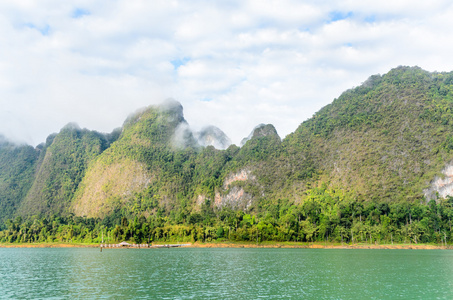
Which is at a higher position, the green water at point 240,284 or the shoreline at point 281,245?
the green water at point 240,284

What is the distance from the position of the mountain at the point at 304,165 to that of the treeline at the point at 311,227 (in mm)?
7176

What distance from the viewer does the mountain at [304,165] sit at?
112m

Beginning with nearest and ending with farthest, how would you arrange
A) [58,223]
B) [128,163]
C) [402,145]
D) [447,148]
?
[447,148] < [402,145] < [58,223] < [128,163]

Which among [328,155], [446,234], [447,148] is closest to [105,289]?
[446,234]

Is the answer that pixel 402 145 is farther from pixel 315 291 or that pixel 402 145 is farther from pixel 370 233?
pixel 315 291

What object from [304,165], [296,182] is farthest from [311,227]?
[304,165]

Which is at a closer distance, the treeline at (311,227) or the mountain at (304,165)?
the treeline at (311,227)

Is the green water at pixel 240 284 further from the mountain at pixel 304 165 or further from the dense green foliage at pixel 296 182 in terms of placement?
the mountain at pixel 304 165

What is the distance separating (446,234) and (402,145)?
39.6m

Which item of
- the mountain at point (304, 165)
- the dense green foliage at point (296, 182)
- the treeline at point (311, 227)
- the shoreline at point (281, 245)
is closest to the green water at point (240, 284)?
the shoreline at point (281, 245)

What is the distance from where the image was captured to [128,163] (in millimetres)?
182375

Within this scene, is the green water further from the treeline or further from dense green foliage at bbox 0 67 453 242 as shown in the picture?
dense green foliage at bbox 0 67 453 242

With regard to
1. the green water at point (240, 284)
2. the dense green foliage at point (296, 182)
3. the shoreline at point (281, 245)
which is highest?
the dense green foliage at point (296, 182)

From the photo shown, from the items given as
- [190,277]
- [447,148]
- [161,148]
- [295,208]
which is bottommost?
[190,277]
